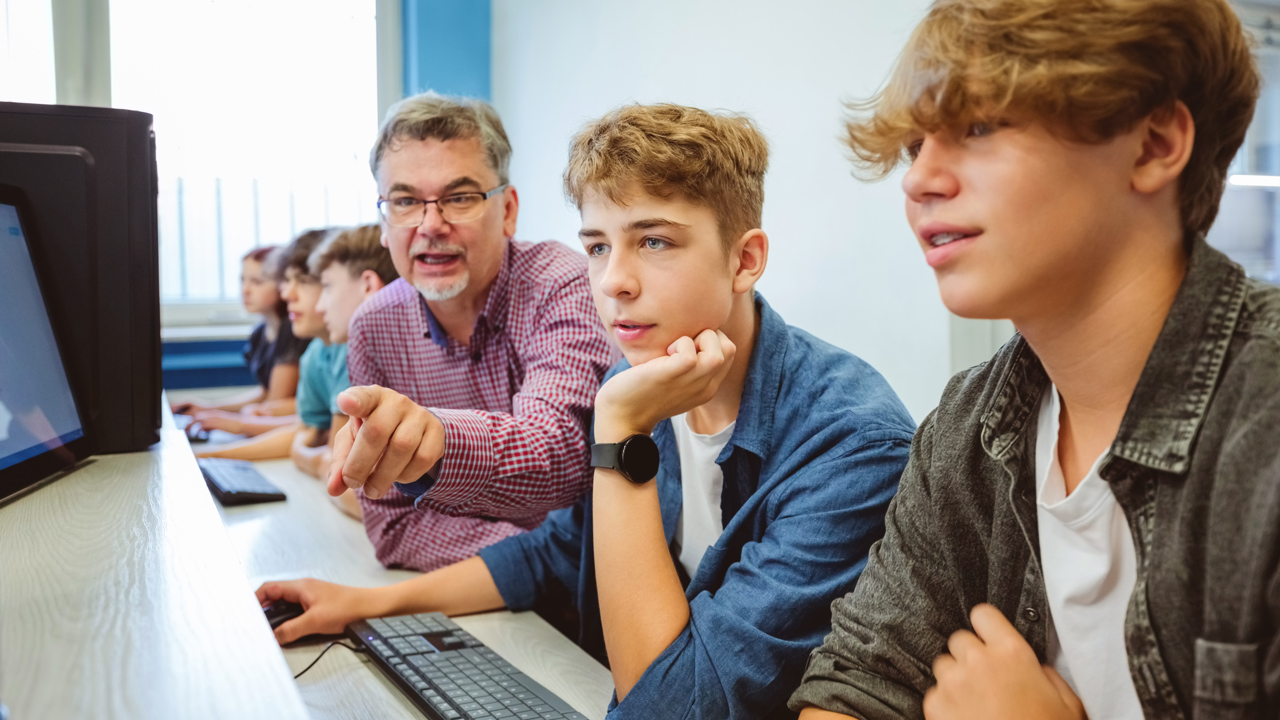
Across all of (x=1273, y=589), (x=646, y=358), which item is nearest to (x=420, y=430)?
(x=646, y=358)

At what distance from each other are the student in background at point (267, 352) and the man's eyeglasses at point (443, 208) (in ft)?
5.57

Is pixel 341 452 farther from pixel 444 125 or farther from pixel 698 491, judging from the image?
pixel 444 125

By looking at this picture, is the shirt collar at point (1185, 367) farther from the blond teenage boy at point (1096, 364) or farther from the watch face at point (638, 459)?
the watch face at point (638, 459)

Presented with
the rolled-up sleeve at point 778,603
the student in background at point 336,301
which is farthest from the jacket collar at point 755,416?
the student in background at point 336,301

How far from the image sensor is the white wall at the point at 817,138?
1642 mm

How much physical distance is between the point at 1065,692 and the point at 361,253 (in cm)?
208

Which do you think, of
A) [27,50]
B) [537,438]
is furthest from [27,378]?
[27,50]

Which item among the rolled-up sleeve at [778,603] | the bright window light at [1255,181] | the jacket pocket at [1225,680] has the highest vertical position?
the bright window light at [1255,181]

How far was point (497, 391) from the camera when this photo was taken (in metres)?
1.64

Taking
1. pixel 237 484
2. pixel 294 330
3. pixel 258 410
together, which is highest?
pixel 294 330

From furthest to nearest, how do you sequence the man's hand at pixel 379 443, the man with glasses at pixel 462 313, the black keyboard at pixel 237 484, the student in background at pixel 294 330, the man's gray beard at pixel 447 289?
the student in background at pixel 294 330 → the black keyboard at pixel 237 484 → the man's gray beard at pixel 447 289 → the man with glasses at pixel 462 313 → the man's hand at pixel 379 443

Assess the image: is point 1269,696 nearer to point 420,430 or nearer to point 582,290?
point 420,430

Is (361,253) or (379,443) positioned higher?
(361,253)

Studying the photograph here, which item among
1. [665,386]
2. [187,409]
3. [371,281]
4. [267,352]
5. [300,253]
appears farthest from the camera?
[267,352]
